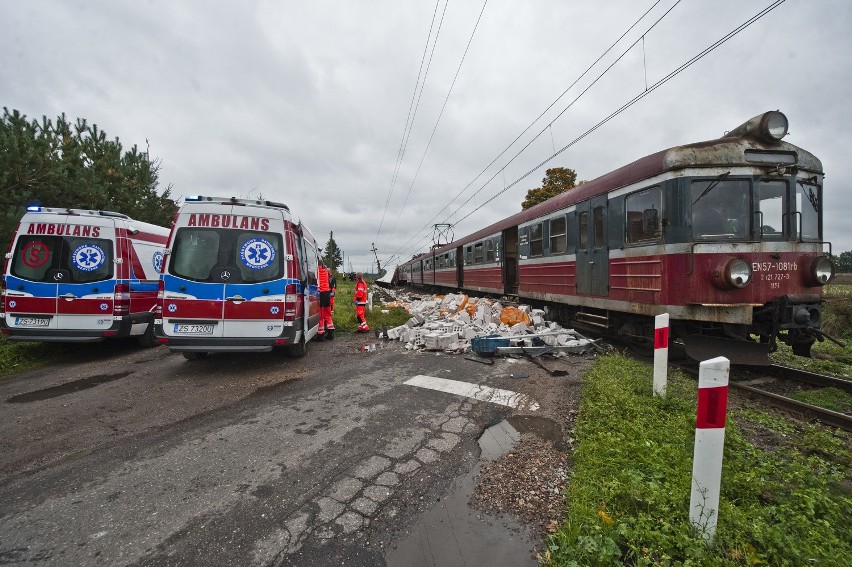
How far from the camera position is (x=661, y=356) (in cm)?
429

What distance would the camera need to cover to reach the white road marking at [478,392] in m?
4.52

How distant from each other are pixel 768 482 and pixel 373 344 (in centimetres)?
657

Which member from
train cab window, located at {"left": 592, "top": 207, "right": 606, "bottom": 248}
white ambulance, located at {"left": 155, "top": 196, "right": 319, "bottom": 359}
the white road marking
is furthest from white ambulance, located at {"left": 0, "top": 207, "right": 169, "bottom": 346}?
train cab window, located at {"left": 592, "top": 207, "right": 606, "bottom": 248}

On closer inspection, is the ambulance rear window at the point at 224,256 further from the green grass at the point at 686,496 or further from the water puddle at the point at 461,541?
the green grass at the point at 686,496

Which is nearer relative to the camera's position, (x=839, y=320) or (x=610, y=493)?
(x=610, y=493)

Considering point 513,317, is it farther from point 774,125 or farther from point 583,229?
point 774,125

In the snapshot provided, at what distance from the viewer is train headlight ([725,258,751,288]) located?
5.17 meters

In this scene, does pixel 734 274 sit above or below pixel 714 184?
below

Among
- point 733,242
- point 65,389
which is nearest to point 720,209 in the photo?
point 733,242

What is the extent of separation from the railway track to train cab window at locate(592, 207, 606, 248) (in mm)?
2604

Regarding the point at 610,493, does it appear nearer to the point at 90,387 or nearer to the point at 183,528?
the point at 183,528

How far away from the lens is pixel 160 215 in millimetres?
16359

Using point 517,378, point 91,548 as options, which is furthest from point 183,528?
point 517,378

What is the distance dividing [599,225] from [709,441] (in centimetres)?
593
